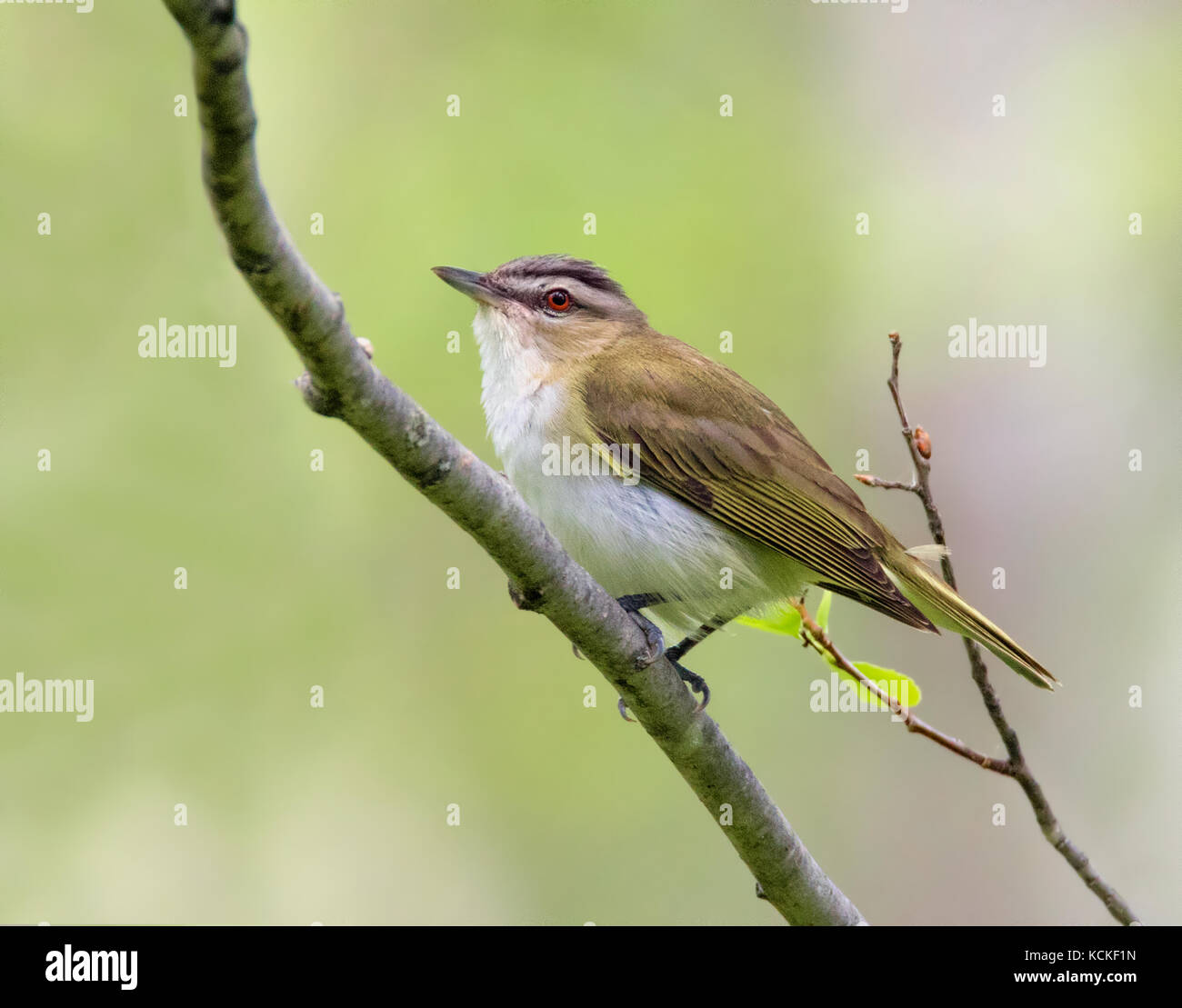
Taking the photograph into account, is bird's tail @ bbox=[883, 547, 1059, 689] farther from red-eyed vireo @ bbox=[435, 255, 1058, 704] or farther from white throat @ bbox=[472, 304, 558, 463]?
white throat @ bbox=[472, 304, 558, 463]

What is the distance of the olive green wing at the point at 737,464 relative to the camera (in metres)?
4.83

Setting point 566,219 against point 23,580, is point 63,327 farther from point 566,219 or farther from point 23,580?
point 566,219

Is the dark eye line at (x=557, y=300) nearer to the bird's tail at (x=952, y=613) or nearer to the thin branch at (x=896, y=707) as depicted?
the bird's tail at (x=952, y=613)

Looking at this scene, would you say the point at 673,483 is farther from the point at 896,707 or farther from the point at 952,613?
the point at 896,707

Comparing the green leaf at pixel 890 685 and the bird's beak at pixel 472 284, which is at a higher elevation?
the bird's beak at pixel 472 284

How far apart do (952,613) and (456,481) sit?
265 cm

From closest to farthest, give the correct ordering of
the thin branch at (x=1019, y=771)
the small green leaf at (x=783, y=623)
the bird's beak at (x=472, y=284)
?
the thin branch at (x=1019, y=771)
the small green leaf at (x=783, y=623)
the bird's beak at (x=472, y=284)

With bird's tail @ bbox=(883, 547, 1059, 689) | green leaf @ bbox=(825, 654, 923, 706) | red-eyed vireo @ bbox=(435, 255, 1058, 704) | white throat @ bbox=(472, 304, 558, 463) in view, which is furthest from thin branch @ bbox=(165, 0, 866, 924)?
white throat @ bbox=(472, 304, 558, 463)

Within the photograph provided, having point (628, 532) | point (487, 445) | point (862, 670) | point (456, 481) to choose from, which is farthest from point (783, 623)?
point (487, 445)

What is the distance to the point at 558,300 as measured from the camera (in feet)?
18.3

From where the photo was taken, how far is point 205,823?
26.9 ft

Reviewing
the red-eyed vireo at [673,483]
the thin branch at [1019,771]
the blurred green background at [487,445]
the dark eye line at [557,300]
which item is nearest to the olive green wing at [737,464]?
the red-eyed vireo at [673,483]

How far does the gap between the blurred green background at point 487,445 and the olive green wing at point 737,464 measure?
2.80 metres

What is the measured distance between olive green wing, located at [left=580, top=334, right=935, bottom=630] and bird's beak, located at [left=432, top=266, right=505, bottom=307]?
→ 55 cm
